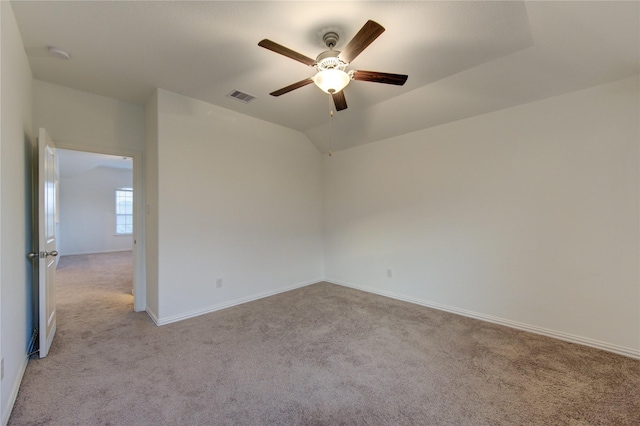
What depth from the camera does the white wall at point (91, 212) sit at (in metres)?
8.30

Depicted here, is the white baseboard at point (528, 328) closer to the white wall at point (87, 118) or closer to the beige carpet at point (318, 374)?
the beige carpet at point (318, 374)

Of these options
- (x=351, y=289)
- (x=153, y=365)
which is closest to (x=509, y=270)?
(x=351, y=289)

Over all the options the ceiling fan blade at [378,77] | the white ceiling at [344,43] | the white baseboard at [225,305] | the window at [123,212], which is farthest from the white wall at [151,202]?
the window at [123,212]

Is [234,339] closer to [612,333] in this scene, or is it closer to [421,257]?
[421,257]

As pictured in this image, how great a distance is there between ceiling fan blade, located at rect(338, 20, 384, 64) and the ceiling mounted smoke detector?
241 cm

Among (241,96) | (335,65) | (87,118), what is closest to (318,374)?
(335,65)

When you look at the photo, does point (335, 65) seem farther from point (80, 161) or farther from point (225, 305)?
point (80, 161)

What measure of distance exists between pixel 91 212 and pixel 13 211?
27.7 feet

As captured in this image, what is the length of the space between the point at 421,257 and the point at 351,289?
50.8 inches

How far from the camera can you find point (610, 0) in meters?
1.69

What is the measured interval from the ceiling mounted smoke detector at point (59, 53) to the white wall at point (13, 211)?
18cm

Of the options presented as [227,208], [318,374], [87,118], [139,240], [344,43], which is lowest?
[318,374]

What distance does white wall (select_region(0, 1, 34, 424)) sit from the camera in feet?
5.55

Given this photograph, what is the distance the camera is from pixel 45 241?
2.40 meters
